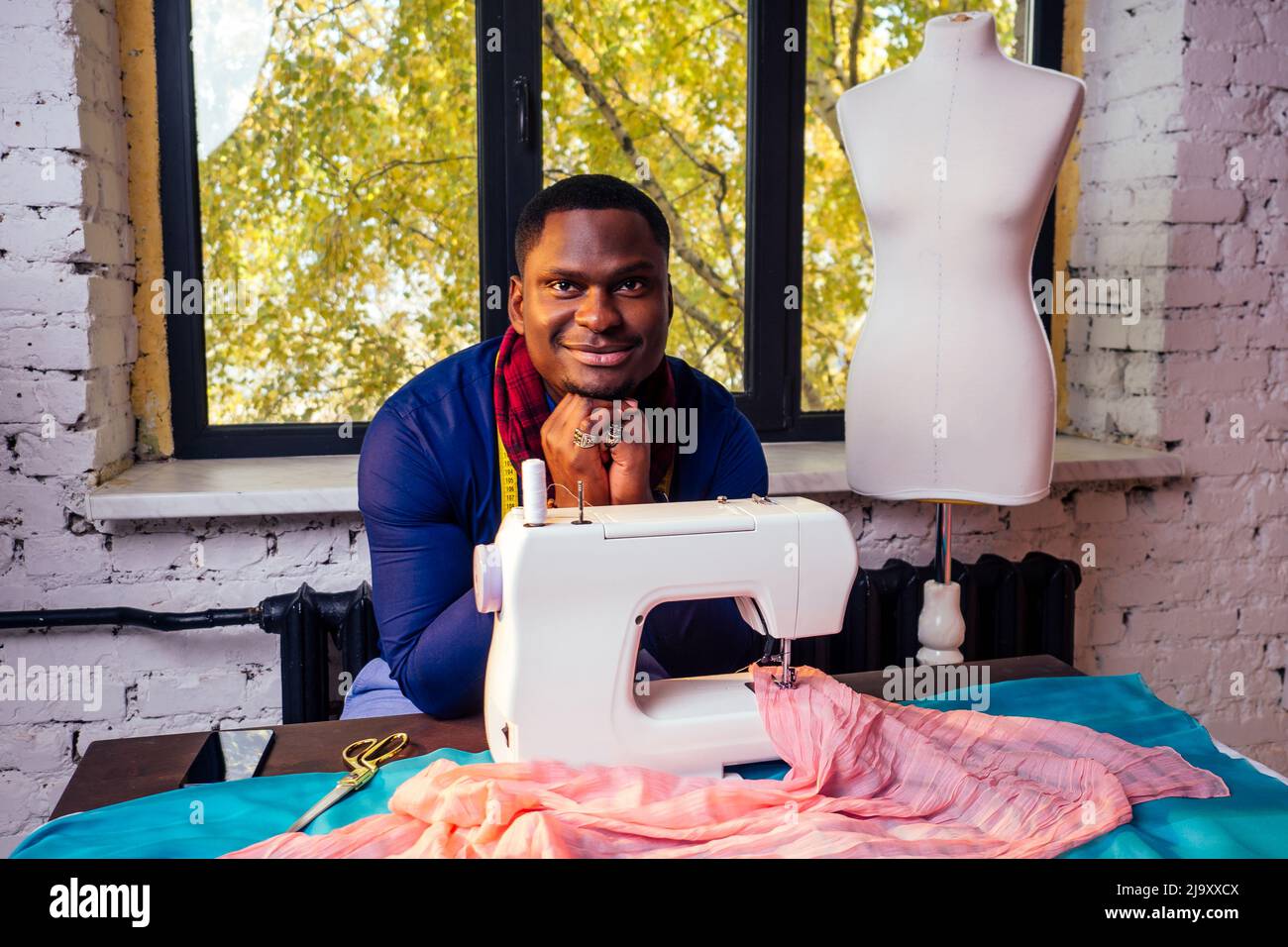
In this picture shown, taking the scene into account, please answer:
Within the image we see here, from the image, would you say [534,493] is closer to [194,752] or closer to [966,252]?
[194,752]

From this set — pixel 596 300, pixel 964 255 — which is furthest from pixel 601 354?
pixel 964 255

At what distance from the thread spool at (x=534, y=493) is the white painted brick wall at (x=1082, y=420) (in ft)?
4.08

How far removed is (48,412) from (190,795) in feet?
4.11

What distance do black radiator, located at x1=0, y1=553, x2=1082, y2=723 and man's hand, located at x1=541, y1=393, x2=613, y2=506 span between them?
76 cm

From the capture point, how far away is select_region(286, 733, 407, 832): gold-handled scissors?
→ 3.36 ft

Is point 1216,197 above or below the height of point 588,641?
above

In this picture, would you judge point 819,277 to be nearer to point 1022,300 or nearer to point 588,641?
point 1022,300

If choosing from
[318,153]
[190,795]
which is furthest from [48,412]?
[190,795]

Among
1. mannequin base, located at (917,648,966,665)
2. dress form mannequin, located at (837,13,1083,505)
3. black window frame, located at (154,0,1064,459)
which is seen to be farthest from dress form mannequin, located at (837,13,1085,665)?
black window frame, located at (154,0,1064,459)

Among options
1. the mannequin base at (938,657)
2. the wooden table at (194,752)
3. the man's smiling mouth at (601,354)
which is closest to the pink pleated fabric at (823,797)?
the wooden table at (194,752)

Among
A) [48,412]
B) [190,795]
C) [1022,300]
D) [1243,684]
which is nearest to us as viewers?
[190,795]

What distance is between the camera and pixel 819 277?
281 centimetres

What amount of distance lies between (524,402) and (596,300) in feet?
0.70
